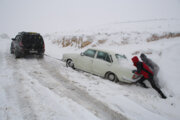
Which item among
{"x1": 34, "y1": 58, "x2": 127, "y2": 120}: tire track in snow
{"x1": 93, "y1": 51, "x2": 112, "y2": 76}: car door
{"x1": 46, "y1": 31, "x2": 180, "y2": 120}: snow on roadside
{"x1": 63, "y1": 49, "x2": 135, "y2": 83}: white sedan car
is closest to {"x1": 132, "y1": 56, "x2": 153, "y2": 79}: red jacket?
{"x1": 63, "y1": 49, "x2": 135, "y2": 83}: white sedan car

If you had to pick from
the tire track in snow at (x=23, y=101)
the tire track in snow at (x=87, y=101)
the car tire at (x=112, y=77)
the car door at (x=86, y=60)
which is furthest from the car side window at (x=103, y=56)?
the tire track in snow at (x=23, y=101)

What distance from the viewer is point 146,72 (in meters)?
4.30

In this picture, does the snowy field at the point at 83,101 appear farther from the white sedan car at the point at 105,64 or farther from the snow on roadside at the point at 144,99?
the white sedan car at the point at 105,64

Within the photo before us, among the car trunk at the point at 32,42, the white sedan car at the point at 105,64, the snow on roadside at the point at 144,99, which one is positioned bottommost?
the snow on roadside at the point at 144,99

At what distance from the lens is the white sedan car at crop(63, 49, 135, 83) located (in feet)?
16.2

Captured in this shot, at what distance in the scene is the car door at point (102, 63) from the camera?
535 cm

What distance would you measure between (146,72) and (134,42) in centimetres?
739

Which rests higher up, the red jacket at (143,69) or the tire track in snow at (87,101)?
the red jacket at (143,69)

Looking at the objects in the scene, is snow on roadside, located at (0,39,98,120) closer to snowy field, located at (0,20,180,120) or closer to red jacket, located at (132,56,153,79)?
snowy field, located at (0,20,180,120)

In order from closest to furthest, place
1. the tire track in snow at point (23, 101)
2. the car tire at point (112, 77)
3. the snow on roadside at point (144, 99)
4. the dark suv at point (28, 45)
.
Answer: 1. the tire track in snow at point (23, 101)
2. the snow on roadside at point (144, 99)
3. the car tire at point (112, 77)
4. the dark suv at point (28, 45)

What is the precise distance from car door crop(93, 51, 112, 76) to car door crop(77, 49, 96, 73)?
26 cm

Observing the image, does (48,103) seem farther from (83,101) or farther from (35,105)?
(83,101)

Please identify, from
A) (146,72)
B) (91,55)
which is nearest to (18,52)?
(91,55)

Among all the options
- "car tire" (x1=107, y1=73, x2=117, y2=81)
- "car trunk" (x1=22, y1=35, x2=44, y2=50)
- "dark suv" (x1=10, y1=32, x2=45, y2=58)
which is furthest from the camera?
"car trunk" (x1=22, y1=35, x2=44, y2=50)
